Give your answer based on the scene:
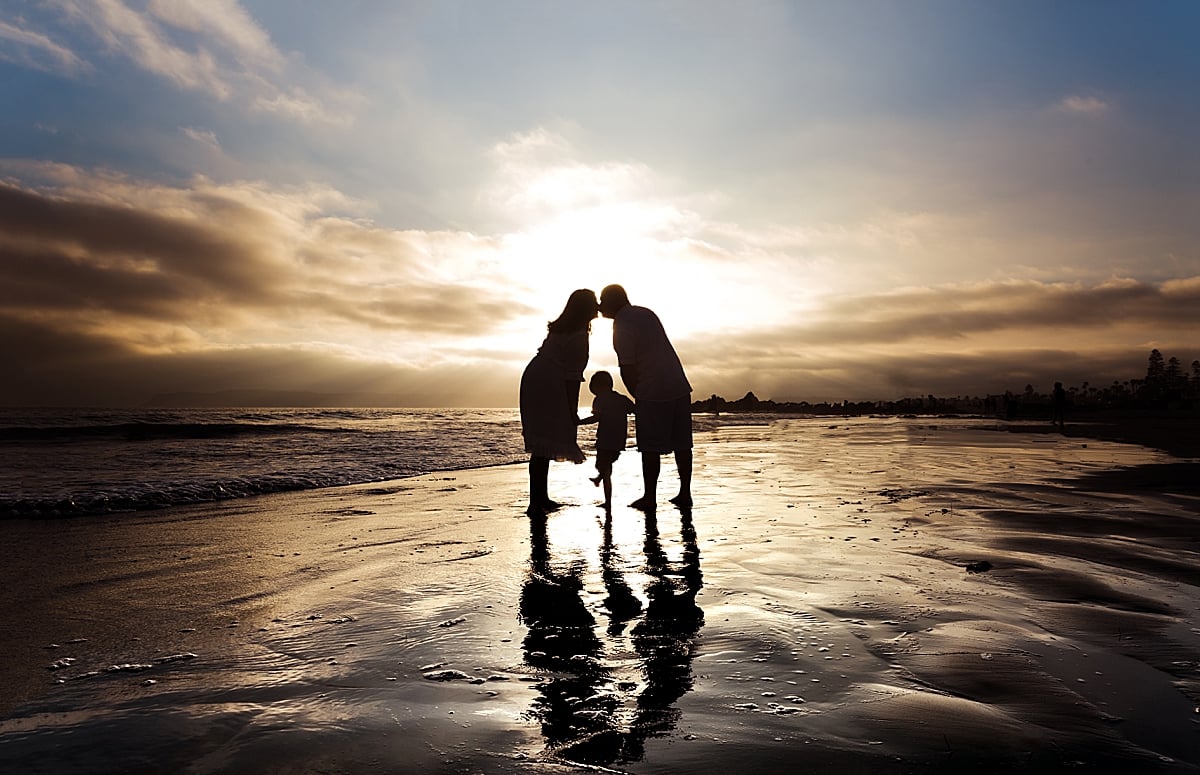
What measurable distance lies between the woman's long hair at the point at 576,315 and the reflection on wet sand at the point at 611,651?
3.05m

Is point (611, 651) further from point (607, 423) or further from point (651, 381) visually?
point (651, 381)

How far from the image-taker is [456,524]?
592cm

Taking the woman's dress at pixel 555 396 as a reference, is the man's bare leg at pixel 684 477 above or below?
below

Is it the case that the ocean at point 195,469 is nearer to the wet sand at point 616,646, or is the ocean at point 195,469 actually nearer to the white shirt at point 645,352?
the wet sand at point 616,646

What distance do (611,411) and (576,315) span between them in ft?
3.74

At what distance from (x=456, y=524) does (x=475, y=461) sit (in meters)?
7.91

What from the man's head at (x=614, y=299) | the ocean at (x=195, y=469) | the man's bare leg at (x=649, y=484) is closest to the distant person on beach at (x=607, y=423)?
the man's bare leg at (x=649, y=484)

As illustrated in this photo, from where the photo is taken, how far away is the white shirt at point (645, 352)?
23.0 feet

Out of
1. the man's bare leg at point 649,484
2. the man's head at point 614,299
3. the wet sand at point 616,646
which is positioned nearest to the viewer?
the wet sand at point 616,646

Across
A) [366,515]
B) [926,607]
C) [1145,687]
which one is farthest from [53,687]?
[366,515]

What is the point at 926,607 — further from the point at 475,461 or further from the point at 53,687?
the point at 475,461

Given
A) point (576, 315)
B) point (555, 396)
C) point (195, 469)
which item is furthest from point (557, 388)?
point (195, 469)

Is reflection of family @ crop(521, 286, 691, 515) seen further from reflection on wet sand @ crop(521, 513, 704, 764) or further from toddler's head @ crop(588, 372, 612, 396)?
reflection on wet sand @ crop(521, 513, 704, 764)

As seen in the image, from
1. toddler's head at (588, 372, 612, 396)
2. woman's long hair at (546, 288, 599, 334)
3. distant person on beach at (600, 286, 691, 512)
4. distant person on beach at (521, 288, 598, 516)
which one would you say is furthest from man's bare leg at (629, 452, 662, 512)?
woman's long hair at (546, 288, 599, 334)
